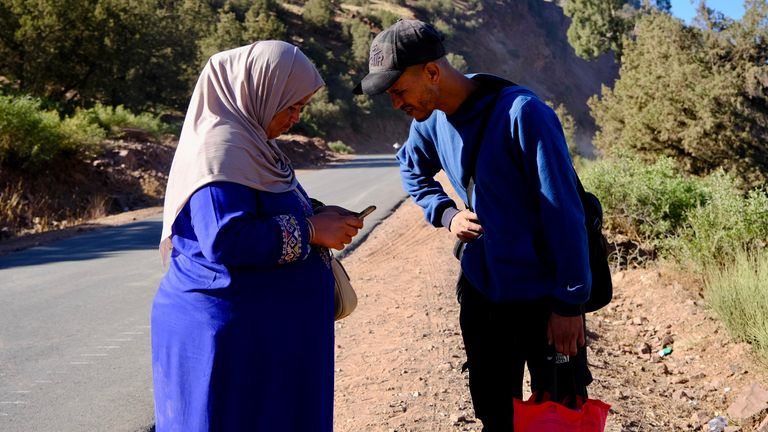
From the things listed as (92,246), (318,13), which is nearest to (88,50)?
(92,246)

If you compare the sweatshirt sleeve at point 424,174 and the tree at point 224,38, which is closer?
the sweatshirt sleeve at point 424,174

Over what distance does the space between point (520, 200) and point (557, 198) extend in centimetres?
17

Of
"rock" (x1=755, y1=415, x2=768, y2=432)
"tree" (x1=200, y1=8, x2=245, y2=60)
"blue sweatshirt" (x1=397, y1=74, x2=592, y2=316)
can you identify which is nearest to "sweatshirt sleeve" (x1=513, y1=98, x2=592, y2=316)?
"blue sweatshirt" (x1=397, y1=74, x2=592, y2=316)

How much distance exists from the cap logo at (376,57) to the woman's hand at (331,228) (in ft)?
1.79

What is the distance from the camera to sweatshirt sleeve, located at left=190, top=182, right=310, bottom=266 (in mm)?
2273

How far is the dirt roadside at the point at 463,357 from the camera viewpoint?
449 cm

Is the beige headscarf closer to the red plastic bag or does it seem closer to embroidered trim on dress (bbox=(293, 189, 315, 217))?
embroidered trim on dress (bbox=(293, 189, 315, 217))

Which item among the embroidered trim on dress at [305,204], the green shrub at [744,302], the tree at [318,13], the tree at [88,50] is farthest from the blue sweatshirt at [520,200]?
the tree at [318,13]

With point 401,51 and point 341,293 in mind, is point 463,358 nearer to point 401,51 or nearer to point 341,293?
point 341,293

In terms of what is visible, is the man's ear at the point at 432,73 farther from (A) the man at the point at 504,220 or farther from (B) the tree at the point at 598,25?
(B) the tree at the point at 598,25

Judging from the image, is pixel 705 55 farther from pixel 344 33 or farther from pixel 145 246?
pixel 344 33

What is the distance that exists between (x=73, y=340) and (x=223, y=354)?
440 cm

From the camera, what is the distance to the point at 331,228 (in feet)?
8.46

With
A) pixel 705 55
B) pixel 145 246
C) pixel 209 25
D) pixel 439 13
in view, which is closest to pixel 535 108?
pixel 145 246
